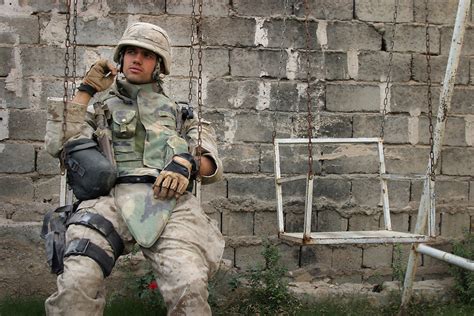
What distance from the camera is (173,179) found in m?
3.43

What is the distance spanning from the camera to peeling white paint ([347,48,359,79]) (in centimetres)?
547

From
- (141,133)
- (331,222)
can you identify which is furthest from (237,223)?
(141,133)

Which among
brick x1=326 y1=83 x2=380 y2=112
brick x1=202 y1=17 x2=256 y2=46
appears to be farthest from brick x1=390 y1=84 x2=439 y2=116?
brick x1=202 y1=17 x2=256 y2=46

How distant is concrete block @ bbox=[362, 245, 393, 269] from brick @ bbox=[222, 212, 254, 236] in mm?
936

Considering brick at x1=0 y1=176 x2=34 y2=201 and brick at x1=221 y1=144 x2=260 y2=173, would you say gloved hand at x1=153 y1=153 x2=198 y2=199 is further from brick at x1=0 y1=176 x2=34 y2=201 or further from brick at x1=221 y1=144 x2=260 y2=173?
brick at x1=0 y1=176 x2=34 y2=201

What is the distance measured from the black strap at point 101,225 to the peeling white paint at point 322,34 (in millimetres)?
2635

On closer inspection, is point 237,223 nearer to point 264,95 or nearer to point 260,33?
point 264,95

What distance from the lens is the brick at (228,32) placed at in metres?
5.28

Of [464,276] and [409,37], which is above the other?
→ [409,37]

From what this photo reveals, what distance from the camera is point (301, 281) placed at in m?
5.46

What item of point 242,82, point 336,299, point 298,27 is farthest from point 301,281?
point 298,27

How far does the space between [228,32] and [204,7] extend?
25 centimetres

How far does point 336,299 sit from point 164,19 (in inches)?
95.2

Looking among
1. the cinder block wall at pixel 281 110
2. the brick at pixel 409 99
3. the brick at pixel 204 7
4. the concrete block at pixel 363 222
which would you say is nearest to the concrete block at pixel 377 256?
the cinder block wall at pixel 281 110
